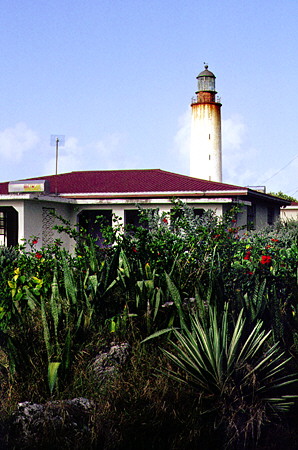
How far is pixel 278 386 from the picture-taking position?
5438 mm

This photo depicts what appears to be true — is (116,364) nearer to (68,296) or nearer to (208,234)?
(68,296)

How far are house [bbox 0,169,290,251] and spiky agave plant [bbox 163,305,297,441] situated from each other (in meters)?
16.7

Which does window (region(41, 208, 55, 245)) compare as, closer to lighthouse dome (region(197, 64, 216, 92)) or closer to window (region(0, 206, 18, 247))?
window (region(0, 206, 18, 247))

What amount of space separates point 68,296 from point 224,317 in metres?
1.75

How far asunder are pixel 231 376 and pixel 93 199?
19249 millimetres

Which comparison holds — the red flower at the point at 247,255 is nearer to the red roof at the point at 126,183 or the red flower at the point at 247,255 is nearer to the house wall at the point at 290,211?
the red roof at the point at 126,183

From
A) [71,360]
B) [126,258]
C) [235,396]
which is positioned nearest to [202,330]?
[235,396]

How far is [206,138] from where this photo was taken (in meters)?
40.3

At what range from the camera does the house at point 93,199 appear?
22.5 meters

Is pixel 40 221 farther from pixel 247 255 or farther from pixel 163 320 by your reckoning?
pixel 163 320

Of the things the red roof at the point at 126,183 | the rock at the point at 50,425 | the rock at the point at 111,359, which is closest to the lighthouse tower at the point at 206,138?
the red roof at the point at 126,183

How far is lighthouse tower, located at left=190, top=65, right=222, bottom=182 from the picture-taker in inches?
1576

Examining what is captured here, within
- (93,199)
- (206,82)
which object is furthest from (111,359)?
(206,82)

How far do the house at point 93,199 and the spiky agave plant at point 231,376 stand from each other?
16713 mm
